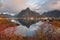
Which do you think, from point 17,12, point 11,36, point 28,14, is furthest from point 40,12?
point 11,36

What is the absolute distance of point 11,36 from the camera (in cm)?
203

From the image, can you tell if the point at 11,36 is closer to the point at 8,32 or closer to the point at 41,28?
the point at 8,32

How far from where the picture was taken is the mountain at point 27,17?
6.73 ft

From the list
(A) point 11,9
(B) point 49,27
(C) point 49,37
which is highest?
(A) point 11,9

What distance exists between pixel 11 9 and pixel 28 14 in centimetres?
25

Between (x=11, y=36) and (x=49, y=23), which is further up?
(x=49, y=23)

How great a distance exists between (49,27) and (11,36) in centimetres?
52

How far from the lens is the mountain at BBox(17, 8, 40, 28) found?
6.73 feet

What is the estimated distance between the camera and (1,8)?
6.95ft

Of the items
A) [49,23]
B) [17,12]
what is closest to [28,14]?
[17,12]

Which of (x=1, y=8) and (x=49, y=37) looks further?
Answer: (x=1, y=8)

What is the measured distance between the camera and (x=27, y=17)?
2.07 meters

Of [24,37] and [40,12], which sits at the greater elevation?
[40,12]

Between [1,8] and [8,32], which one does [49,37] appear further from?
[1,8]
